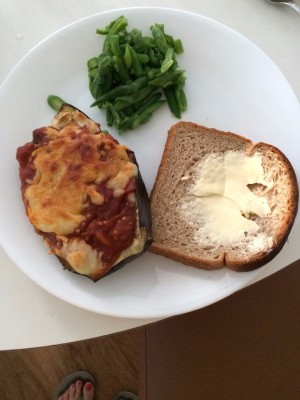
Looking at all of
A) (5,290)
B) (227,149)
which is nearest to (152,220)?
(227,149)

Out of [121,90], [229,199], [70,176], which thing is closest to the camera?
[70,176]

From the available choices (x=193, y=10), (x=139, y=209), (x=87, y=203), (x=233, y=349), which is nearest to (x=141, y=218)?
(x=139, y=209)

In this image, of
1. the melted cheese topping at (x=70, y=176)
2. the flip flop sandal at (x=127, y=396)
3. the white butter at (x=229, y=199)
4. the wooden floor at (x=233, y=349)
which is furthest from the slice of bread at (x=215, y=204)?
the flip flop sandal at (x=127, y=396)

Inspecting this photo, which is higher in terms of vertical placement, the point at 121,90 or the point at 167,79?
the point at 167,79

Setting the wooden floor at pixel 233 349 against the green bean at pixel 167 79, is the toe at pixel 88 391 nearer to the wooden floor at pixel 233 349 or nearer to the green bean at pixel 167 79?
the wooden floor at pixel 233 349

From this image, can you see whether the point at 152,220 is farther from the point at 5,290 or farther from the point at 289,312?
the point at 289,312

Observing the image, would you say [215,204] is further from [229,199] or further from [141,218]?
[141,218]

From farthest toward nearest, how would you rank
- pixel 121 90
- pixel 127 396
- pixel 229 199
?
1. pixel 127 396
2. pixel 121 90
3. pixel 229 199

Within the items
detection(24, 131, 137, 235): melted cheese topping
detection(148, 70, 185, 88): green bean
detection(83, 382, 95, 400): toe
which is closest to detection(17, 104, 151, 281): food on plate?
detection(24, 131, 137, 235): melted cheese topping

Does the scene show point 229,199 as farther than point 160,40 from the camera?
No
